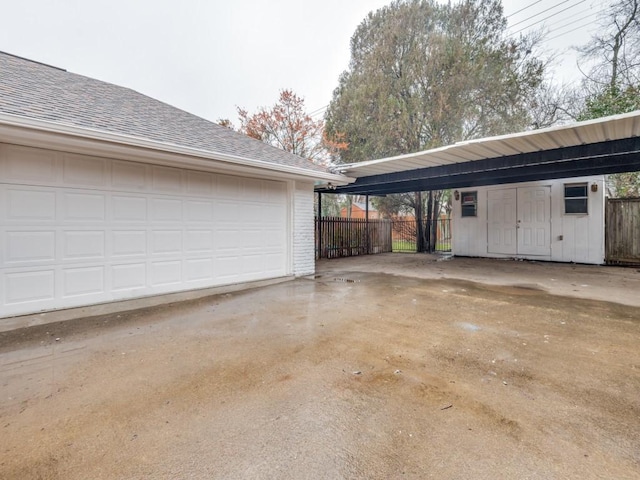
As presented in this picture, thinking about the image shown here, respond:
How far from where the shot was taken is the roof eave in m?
3.44

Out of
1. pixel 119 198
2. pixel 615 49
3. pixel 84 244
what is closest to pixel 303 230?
pixel 119 198

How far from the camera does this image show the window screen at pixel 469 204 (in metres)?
11.0

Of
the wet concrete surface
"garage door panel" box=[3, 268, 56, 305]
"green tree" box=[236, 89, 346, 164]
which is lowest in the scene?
the wet concrete surface

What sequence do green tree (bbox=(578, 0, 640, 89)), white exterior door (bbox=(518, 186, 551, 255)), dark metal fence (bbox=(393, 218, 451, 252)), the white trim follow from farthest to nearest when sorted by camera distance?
dark metal fence (bbox=(393, 218, 451, 252)) → green tree (bbox=(578, 0, 640, 89)) → white exterior door (bbox=(518, 186, 551, 255)) → the white trim

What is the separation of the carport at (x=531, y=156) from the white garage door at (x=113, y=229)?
327 cm

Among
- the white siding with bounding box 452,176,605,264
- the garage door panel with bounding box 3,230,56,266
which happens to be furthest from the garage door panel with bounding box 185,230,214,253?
the white siding with bounding box 452,176,605,264

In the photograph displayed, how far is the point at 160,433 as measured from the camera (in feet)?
5.68

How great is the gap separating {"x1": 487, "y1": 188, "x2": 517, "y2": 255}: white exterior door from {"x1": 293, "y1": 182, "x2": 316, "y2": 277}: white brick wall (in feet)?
23.1

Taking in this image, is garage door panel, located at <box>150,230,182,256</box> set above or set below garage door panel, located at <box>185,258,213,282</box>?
above

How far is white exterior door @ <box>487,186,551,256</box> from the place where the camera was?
952cm

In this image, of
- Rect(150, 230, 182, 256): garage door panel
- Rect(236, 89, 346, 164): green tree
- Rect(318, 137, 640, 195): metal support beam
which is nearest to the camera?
Rect(150, 230, 182, 256): garage door panel

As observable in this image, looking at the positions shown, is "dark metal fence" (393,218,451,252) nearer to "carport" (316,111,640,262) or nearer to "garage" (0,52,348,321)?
"carport" (316,111,640,262)

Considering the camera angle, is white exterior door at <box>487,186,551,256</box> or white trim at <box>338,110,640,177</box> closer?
white trim at <box>338,110,640,177</box>

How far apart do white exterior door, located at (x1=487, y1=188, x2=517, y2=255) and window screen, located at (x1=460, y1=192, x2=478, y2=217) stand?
0.49m
